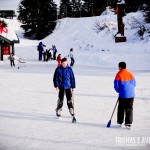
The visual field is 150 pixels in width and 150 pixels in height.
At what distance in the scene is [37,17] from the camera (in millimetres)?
40531

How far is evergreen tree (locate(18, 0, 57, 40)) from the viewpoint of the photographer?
40.8m

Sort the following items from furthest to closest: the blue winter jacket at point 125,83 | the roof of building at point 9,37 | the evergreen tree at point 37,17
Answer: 1. the evergreen tree at point 37,17
2. the roof of building at point 9,37
3. the blue winter jacket at point 125,83

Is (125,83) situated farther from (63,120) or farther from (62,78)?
(63,120)

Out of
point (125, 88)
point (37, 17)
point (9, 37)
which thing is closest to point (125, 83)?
point (125, 88)

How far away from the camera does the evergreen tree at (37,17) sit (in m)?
40.8

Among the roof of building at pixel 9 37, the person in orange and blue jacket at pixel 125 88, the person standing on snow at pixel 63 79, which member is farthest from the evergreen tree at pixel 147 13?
the person in orange and blue jacket at pixel 125 88

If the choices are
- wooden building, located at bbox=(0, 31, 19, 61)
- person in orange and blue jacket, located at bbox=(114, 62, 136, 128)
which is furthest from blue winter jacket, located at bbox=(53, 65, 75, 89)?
wooden building, located at bbox=(0, 31, 19, 61)

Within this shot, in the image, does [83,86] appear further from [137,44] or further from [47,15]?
[47,15]

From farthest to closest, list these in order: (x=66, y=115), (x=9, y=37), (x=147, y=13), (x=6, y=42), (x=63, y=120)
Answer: (x=147, y=13)
(x=9, y=37)
(x=6, y=42)
(x=66, y=115)
(x=63, y=120)

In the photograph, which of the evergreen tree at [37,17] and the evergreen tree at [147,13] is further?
the evergreen tree at [37,17]

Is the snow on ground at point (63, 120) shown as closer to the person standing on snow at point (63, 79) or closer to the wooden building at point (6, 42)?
the person standing on snow at point (63, 79)

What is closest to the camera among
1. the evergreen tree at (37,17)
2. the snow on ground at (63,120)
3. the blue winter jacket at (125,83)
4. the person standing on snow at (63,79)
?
the snow on ground at (63,120)

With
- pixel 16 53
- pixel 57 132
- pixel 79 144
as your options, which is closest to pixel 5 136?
pixel 57 132

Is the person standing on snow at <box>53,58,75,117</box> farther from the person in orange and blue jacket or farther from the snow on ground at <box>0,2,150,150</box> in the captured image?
the person in orange and blue jacket
